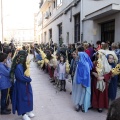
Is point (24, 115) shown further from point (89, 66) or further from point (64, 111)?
point (89, 66)

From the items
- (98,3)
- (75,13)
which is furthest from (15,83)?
(75,13)

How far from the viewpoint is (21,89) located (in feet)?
16.3

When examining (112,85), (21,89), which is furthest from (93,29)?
(21,89)

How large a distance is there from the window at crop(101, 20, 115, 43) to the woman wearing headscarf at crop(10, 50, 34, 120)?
24.3 ft

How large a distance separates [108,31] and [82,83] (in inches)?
278

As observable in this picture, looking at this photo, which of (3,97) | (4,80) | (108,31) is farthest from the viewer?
(108,31)

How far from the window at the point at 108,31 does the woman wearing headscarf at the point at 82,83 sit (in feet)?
20.3

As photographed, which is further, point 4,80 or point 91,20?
point 91,20

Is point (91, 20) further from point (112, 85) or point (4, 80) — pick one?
point (4, 80)

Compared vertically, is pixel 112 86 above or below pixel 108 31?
below

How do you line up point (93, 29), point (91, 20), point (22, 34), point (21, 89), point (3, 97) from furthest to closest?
point (22, 34), point (91, 20), point (93, 29), point (3, 97), point (21, 89)

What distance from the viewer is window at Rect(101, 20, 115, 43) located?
37.6 feet

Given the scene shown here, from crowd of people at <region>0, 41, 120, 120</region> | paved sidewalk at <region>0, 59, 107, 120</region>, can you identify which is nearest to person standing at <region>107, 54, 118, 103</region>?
crowd of people at <region>0, 41, 120, 120</region>

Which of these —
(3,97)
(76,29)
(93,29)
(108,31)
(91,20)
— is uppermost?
(91,20)
